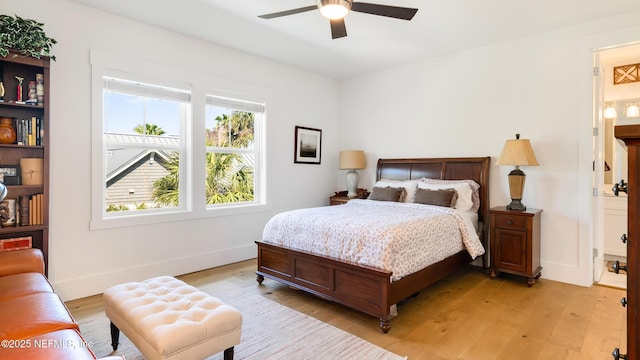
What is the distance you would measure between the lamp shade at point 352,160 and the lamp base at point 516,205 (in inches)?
83.6

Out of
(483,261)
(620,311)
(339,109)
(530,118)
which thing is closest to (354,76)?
(339,109)

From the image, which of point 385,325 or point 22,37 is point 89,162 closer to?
point 22,37

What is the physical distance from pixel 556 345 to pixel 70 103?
175 inches

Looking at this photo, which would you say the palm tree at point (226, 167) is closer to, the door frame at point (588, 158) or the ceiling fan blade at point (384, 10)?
the ceiling fan blade at point (384, 10)

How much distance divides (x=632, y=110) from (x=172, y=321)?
605 centimetres

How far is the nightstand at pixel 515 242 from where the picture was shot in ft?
11.6

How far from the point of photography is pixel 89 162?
10.6 ft

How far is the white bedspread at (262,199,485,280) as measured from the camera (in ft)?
8.70

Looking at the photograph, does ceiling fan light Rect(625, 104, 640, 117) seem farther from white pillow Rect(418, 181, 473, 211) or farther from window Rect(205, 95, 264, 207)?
window Rect(205, 95, 264, 207)

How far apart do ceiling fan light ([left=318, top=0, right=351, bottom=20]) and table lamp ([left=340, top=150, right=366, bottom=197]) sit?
2859mm

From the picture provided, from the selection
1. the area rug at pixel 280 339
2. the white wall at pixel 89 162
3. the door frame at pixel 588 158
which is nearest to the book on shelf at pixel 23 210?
the white wall at pixel 89 162

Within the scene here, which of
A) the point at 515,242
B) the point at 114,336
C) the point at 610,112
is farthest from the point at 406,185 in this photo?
the point at 114,336

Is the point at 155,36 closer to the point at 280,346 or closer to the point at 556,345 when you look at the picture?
the point at 280,346

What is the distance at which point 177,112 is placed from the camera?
3.97 metres
